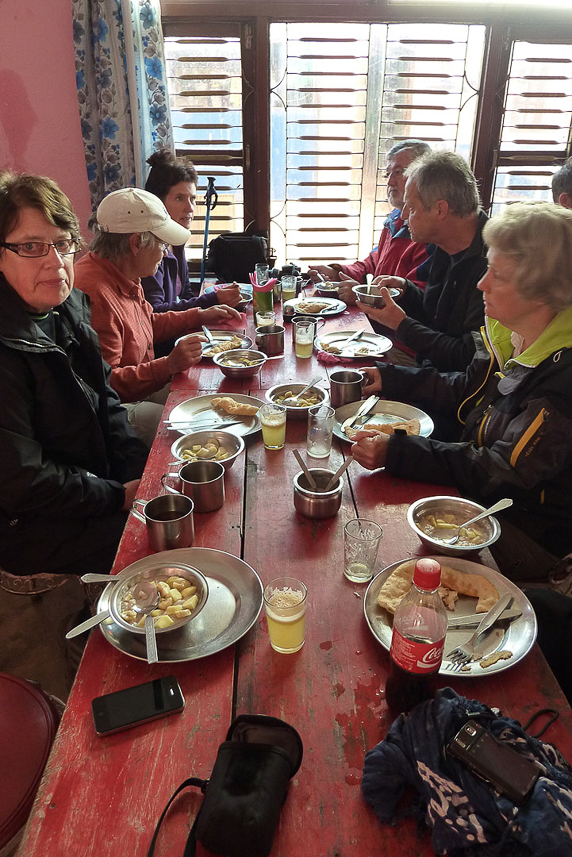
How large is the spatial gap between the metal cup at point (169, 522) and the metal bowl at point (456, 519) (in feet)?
1.82

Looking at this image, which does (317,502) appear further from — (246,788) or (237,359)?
(237,359)

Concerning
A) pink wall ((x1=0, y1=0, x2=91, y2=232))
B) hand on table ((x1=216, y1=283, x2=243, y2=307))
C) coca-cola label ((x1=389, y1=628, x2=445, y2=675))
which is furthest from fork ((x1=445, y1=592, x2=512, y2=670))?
pink wall ((x1=0, y1=0, x2=91, y2=232))

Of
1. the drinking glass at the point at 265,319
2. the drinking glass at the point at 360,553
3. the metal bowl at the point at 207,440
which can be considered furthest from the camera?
the drinking glass at the point at 265,319

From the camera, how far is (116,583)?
4.17 ft

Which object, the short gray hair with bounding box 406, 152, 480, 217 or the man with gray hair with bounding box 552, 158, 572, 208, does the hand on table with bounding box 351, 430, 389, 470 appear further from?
the man with gray hair with bounding box 552, 158, 572, 208

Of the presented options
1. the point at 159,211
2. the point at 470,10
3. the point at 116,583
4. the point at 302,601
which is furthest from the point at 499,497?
the point at 470,10

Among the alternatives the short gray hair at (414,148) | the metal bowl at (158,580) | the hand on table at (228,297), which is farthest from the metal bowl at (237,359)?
the short gray hair at (414,148)

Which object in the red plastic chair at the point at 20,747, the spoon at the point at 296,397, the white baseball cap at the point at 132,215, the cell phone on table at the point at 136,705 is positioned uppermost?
the white baseball cap at the point at 132,215

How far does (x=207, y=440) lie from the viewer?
1.92 metres

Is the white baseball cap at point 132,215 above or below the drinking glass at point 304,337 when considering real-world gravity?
above

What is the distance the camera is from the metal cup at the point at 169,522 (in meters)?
1.39

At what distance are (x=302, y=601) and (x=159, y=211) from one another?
7.29 feet

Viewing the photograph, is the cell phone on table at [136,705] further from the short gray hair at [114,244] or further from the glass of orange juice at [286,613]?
the short gray hair at [114,244]

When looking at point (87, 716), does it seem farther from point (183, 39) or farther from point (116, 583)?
point (183, 39)
